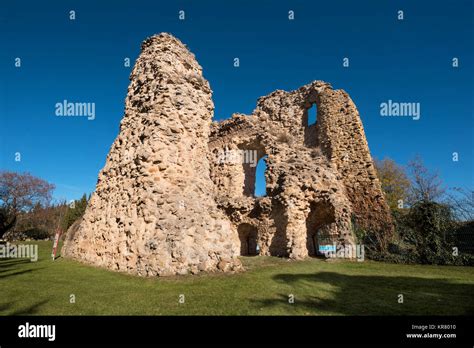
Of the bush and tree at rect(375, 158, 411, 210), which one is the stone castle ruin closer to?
the bush

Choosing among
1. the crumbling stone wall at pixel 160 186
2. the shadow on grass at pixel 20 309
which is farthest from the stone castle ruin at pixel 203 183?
the shadow on grass at pixel 20 309

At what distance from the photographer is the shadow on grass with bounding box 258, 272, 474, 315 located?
5492 millimetres

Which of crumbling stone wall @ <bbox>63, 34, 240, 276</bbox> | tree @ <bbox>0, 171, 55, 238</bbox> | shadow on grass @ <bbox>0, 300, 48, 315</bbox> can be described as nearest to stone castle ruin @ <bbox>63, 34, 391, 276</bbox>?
crumbling stone wall @ <bbox>63, 34, 240, 276</bbox>

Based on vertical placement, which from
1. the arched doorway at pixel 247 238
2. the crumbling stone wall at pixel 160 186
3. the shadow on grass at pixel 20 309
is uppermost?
the crumbling stone wall at pixel 160 186

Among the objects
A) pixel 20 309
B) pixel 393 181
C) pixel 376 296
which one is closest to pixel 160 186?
pixel 20 309

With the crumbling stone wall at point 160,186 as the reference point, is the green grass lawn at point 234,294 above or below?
below

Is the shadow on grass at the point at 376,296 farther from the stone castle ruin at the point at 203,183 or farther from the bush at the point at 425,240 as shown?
the bush at the point at 425,240

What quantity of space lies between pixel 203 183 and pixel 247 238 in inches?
371

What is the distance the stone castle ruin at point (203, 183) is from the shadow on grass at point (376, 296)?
306 cm

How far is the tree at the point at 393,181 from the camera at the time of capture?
33.7 metres

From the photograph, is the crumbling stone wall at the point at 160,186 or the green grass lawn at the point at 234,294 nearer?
the green grass lawn at the point at 234,294

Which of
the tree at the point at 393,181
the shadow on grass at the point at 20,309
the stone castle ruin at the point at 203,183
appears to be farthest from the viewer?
the tree at the point at 393,181
